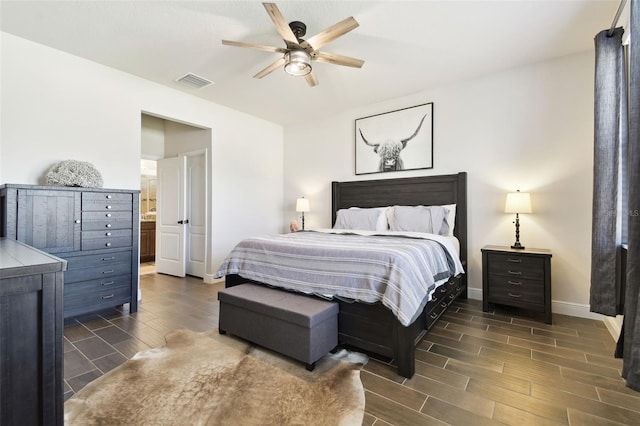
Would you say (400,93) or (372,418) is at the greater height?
(400,93)

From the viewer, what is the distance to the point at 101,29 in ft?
8.89

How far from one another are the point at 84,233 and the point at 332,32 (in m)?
3.04

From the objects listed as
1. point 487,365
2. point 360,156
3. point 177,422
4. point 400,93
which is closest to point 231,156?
point 360,156

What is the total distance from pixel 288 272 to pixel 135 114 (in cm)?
295

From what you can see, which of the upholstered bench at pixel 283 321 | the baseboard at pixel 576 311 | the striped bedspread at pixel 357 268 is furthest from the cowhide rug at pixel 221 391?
the baseboard at pixel 576 311

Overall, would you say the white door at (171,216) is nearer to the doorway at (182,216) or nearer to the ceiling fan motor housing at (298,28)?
the doorway at (182,216)

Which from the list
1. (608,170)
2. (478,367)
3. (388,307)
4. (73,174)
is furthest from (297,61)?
(478,367)

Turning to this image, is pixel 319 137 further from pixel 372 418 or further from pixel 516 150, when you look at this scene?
pixel 372 418

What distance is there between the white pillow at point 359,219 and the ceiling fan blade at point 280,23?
2409mm

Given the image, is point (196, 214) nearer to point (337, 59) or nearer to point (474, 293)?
point (337, 59)

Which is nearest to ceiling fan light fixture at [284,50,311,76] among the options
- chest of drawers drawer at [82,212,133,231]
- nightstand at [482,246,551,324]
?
chest of drawers drawer at [82,212,133,231]

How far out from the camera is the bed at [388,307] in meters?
2.01

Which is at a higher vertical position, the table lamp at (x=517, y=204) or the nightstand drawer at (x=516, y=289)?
the table lamp at (x=517, y=204)

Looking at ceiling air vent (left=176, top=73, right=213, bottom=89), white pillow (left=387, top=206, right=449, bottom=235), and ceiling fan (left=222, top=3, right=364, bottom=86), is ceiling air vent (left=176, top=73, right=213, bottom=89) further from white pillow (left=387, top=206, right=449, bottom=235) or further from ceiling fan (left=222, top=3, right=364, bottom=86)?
white pillow (left=387, top=206, right=449, bottom=235)
